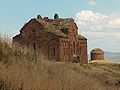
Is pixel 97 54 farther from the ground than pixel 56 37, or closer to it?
closer to it

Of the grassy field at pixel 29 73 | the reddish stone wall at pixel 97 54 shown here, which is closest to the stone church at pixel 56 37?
the reddish stone wall at pixel 97 54

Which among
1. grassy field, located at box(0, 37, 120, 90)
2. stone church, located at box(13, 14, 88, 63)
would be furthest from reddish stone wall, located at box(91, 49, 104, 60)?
grassy field, located at box(0, 37, 120, 90)

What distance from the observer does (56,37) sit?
3088 inches

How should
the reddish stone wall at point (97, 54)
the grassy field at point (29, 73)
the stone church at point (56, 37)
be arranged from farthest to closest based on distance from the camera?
the reddish stone wall at point (97, 54), the stone church at point (56, 37), the grassy field at point (29, 73)

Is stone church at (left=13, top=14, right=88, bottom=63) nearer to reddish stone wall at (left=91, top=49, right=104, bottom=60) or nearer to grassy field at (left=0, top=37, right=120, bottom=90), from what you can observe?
reddish stone wall at (left=91, top=49, right=104, bottom=60)

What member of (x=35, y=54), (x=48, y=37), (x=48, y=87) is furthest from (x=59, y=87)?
(x=48, y=37)

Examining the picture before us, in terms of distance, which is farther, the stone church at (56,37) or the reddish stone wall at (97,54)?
the reddish stone wall at (97,54)

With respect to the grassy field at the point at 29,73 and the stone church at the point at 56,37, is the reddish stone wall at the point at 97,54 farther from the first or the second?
the grassy field at the point at 29,73

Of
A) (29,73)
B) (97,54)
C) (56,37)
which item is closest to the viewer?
(29,73)

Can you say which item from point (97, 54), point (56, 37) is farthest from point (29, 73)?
point (97, 54)

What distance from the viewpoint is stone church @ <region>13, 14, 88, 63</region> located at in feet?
258

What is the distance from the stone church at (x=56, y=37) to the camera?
7862cm

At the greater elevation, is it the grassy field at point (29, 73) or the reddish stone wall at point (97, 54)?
the reddish stone wall at point (97, 54)

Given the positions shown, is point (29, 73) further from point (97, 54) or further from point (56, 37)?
point (97, 54)
